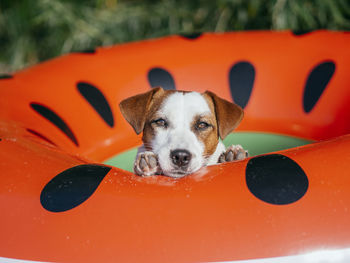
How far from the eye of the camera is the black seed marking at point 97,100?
10.3ft

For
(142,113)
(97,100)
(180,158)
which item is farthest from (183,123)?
(97,100)

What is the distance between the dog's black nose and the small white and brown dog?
0.11 ft

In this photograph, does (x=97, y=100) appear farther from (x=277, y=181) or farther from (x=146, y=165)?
(x=277, y=181)

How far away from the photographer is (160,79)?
3373mm

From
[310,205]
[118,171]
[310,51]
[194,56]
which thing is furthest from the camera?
[194,56]

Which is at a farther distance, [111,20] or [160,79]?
[111,20]

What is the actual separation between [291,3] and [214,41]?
5.99 feet

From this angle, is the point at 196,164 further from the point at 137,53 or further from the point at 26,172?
the point at 137,53

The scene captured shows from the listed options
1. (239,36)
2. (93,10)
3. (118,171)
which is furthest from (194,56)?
(93,10)

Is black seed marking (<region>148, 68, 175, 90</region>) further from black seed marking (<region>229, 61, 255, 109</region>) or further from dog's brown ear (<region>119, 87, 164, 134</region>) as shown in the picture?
dog's brown ear (<region>119, 87, 164, 134</region>)

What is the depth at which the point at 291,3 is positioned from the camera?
4.83 metres

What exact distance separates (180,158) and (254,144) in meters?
1.58

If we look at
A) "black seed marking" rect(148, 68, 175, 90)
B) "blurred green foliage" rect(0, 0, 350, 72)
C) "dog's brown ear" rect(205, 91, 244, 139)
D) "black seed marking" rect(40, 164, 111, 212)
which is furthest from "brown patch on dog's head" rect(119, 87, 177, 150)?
"blurred green foliage" rect(0, 0, 350, 72)

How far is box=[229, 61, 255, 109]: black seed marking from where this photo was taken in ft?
11.0
